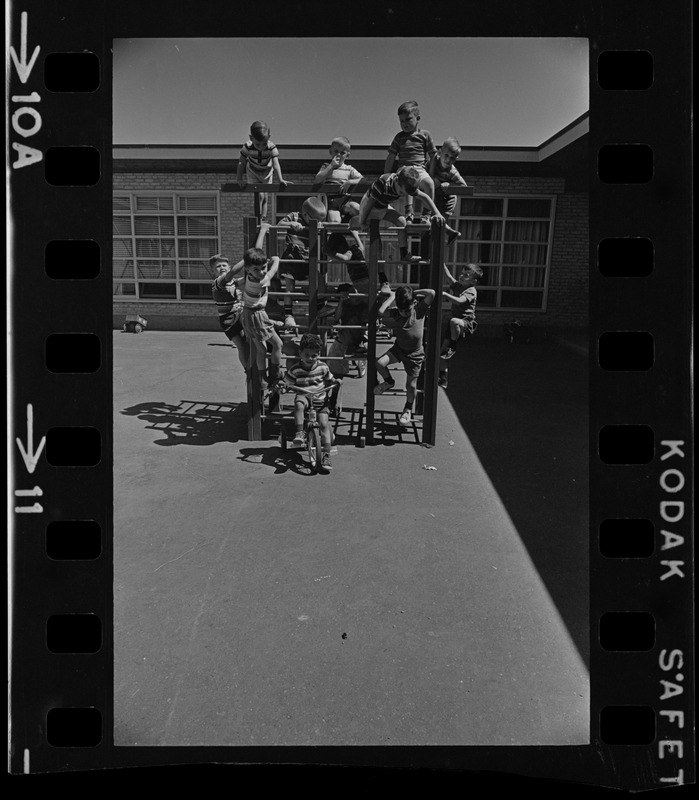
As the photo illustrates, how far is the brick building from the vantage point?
Result: 48.6ft

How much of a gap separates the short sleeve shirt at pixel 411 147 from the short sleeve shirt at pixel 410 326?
1685 millimetres

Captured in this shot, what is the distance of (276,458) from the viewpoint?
608 cm

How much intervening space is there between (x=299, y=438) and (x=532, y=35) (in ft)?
14.6

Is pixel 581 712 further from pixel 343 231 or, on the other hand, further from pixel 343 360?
pixel 343 231

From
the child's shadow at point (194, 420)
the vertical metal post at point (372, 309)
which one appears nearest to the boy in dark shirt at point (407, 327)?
the vertical metal post at point (372, 309)

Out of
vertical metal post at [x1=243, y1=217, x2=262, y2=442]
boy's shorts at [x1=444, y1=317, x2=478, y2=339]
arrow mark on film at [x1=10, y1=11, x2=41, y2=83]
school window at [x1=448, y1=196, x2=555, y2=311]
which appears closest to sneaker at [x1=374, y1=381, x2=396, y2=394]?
vertical metal post at [x1=243, y1=217, x2=262, y2=442]

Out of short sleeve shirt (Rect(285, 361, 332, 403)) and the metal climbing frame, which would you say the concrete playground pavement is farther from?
short sleeve shirt (Rect(285, 361, 332, 403))

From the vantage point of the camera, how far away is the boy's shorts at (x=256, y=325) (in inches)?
244

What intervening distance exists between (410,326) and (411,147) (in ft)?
6.79

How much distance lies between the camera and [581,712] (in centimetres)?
→ 257

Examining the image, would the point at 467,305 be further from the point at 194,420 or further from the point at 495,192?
the point at 495,192

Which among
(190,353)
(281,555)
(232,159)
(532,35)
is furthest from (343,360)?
(232,159)

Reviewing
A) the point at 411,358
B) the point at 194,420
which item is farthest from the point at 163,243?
the point at 411,358

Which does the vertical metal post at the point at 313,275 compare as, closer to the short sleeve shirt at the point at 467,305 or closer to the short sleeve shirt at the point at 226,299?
the short sleeve shirt at the point at 226,299
